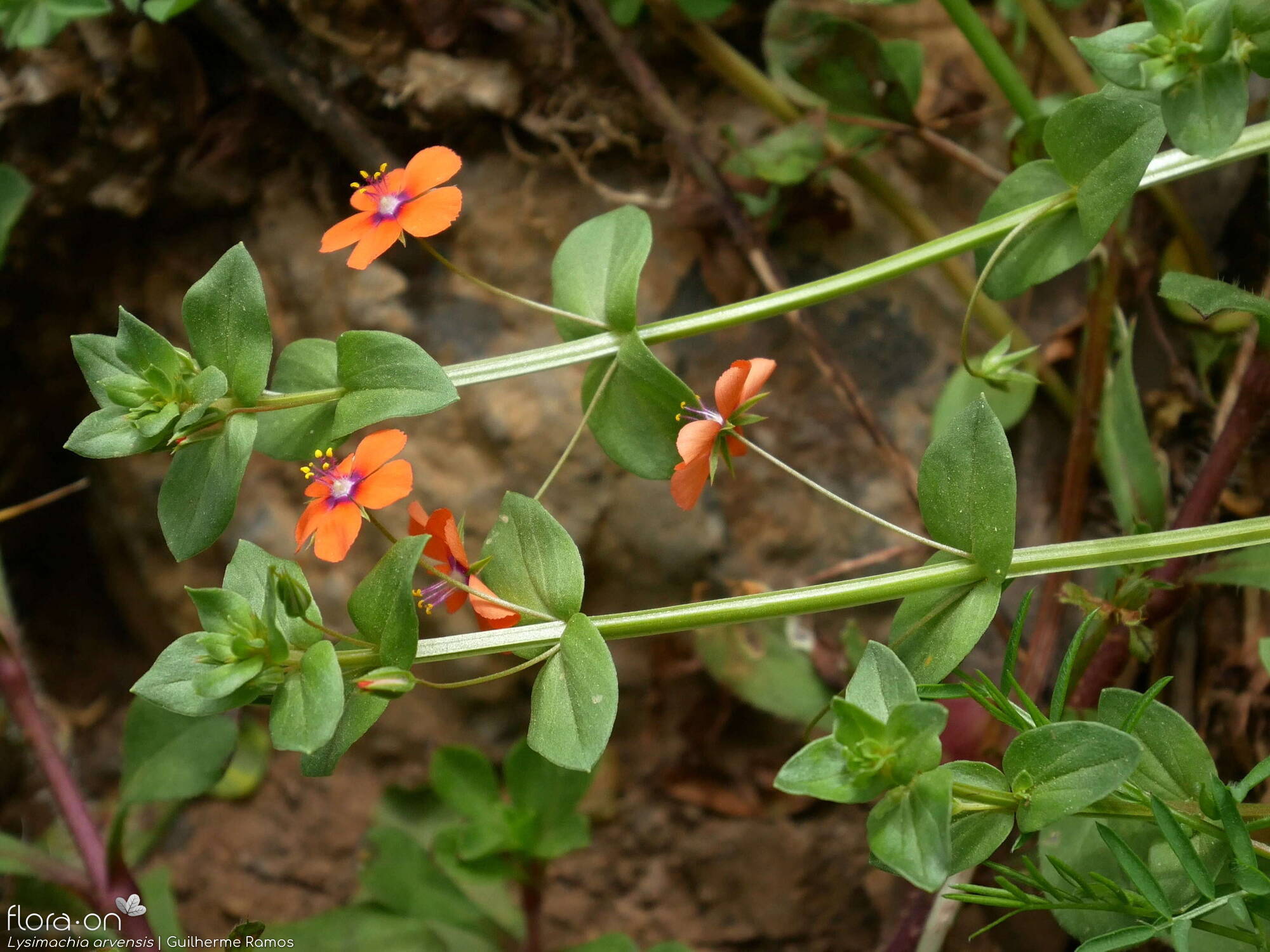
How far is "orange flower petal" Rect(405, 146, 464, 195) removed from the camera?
1.04m

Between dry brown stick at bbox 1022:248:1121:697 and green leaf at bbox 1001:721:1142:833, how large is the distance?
1.94 feet

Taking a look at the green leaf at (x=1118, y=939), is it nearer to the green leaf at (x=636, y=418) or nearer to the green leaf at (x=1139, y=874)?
the green leaf at (x=1139, y=874)

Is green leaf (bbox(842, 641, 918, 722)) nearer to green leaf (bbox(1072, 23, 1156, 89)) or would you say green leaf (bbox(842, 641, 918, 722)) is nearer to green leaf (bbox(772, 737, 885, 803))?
green leaf (bbox(772, 737, 885, 803))

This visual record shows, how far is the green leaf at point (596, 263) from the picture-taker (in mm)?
1133

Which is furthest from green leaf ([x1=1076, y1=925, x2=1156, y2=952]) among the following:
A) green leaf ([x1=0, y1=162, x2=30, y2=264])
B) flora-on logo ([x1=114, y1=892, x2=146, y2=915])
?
green leaf ([x1=0, y1=162, x2=30, y2=264])

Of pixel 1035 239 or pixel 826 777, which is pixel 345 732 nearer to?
pixel 826 777

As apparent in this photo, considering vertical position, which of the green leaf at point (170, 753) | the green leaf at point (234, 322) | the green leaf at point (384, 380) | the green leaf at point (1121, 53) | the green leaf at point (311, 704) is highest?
the green leaf at point (1121, 53)

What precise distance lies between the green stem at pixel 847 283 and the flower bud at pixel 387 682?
0.32m

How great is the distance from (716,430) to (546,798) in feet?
2.48

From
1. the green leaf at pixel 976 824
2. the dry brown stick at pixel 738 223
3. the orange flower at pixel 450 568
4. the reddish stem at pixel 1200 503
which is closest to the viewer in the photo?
the green leaf at pixel 976 824

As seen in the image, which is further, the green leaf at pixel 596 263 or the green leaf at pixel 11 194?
the green leaf at pixel 11 194

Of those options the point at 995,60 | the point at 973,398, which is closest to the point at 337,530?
the point at 973,398

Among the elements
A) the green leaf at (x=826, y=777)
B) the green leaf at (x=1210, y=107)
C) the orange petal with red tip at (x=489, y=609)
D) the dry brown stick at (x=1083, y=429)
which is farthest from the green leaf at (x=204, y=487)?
the dry brown stick at (x=1083, y=429)

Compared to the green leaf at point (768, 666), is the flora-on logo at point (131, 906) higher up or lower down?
lower down
